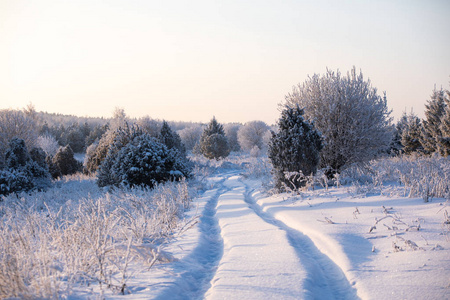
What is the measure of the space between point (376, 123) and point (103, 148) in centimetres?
1441

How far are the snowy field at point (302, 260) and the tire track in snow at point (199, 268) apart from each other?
0.01 meters

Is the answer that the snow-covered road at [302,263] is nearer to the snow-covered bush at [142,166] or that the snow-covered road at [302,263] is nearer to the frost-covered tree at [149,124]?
the snow-covered bush at [142,166]

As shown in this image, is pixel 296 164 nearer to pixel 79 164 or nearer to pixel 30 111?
pixel 79 164

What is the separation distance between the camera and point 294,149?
10766mm

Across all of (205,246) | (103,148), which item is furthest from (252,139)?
(205,246)

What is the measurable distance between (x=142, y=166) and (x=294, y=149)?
20.0 ft

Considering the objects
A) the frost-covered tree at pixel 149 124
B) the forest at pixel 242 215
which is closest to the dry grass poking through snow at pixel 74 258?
the forest at pixel 242 215

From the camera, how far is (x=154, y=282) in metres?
3.46

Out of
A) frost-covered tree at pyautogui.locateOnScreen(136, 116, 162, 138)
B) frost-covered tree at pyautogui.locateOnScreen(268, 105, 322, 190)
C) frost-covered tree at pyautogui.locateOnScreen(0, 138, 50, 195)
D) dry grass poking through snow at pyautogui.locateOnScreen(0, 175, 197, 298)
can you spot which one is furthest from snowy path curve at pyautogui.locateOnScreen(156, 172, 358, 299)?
frost-covered tree at pyautogui.locateOnScreen(136, 116, 162, 138)

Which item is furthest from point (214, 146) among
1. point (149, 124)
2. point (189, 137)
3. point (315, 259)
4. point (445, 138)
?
point (315, 259)

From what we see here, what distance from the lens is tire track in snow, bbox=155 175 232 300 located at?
3.39 metres

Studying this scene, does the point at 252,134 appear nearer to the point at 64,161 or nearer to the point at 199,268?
the point at 64,161

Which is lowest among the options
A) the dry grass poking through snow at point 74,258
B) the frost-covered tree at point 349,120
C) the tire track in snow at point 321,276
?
the tire track in snow at point 321,276

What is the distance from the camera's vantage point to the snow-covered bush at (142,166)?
12.6 meters
